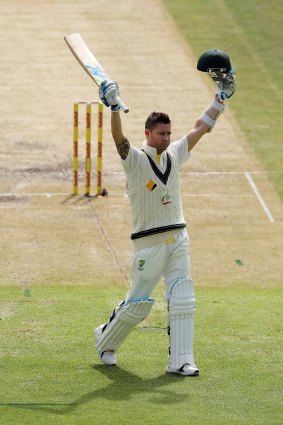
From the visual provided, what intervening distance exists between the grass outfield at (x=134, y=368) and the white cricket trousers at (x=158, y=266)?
→ 0.52 meters

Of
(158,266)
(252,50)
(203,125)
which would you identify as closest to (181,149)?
(203,125)

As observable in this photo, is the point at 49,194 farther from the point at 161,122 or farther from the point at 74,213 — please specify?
the point at 161,122

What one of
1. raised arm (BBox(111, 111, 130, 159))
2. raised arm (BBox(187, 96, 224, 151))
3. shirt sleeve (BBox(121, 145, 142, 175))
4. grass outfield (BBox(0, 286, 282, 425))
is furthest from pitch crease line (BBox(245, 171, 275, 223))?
raised arm (BBox(111, 111, 130, 159))

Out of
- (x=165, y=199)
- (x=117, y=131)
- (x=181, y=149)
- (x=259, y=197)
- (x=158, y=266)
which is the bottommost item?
(x=259, y=197)

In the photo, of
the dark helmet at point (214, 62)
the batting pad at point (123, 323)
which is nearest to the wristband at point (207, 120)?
the dark helmet at point (214, 62)

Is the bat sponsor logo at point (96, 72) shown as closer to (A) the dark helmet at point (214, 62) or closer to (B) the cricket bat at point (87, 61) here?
(B) the cricket bat at point (87, 61)

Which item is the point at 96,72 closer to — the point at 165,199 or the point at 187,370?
the point at 165,199

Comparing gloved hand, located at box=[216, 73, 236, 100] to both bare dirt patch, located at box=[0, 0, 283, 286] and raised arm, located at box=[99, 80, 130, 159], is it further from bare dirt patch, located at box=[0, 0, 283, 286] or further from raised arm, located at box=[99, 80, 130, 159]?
bare dirt patch, located at box=[0, 0, 283, 286]

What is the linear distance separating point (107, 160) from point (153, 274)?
11.3 m

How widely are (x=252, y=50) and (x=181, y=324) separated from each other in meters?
17.6

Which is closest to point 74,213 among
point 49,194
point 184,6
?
point 49,194

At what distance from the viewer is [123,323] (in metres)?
11.8

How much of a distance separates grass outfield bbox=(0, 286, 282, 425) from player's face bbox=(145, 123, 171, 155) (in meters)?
1.78

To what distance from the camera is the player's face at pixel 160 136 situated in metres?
11.6
